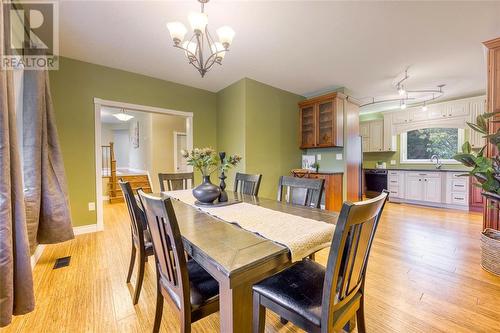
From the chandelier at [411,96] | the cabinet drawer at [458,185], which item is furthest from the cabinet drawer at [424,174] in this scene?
the chandelier at [411,96]

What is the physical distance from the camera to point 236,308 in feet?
2.73

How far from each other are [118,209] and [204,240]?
14.6ft

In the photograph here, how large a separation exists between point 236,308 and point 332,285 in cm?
39

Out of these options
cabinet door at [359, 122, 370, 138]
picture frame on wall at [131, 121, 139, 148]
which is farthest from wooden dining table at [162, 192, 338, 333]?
picture frame on wall at [131, 121, 139, 148]

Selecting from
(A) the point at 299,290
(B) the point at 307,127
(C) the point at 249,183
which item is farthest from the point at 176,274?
(B) the point at 307,127

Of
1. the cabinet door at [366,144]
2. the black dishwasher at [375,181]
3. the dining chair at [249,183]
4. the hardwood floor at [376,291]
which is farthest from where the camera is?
the cabinet door at [366,144]

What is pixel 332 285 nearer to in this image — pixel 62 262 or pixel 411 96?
pixel 62 262

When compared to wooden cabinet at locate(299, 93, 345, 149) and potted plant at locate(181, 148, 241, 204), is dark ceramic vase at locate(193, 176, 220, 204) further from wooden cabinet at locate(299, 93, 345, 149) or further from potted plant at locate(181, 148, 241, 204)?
wooden cabinet at locate(299, 93, 345, 149)

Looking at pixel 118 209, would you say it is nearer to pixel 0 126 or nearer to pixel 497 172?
pixel 0 126

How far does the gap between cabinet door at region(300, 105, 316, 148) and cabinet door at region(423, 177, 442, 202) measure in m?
2.87

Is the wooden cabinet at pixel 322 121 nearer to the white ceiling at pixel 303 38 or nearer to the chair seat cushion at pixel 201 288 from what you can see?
the white ceiling at pixel 303 38

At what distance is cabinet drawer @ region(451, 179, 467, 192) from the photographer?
4.36 m

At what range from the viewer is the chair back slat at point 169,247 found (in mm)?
905

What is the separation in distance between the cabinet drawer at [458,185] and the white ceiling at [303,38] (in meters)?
1.97
